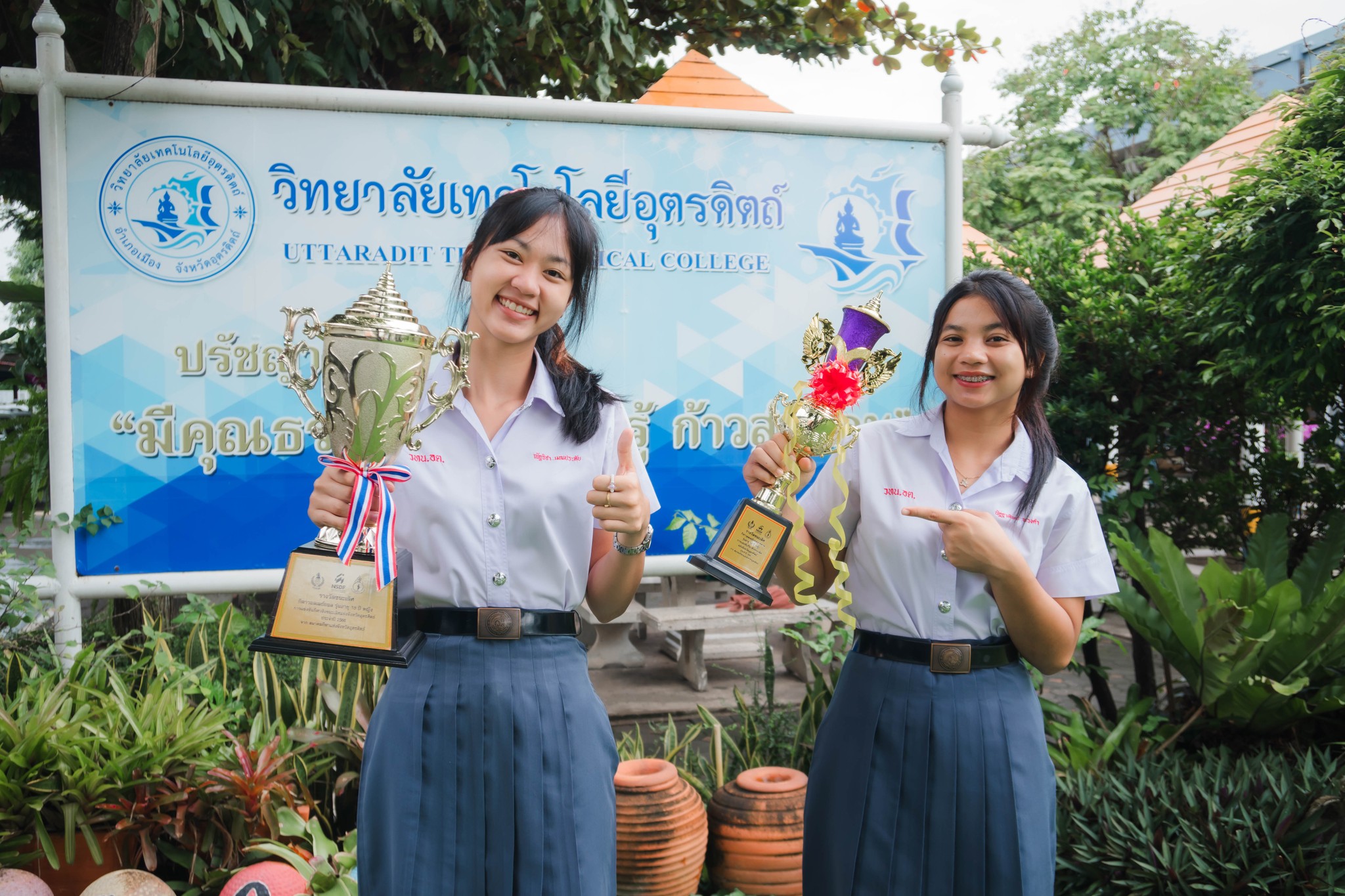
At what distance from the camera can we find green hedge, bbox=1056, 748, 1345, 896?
2.57 meters

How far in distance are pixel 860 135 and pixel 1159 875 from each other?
273 cm

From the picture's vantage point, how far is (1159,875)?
2629 mm

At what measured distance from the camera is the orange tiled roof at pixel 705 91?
4082 millimetres

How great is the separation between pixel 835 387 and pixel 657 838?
155 cm

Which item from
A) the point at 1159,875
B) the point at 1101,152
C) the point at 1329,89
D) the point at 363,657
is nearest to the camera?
the point at 363,657

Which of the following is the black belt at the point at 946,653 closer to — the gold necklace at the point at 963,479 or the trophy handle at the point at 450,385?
the gold necklace at the point at 963,479

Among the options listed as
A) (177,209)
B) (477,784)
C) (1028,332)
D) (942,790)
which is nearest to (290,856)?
(477,784)

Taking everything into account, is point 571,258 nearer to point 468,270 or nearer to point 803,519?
point 468,270

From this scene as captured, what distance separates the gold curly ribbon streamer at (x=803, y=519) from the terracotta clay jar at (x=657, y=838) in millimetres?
1144

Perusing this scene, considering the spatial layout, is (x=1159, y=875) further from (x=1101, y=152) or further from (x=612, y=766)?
(x=1101, y=152)

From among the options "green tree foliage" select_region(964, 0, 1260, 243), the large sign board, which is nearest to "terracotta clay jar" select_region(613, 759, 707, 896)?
the large sign board

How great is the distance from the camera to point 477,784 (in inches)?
66.2

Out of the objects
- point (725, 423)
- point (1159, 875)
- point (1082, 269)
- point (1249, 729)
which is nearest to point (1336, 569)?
point (1249, 729)

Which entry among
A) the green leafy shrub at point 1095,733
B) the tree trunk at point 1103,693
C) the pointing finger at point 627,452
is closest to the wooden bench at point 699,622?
the tree trunk at point 1103,693
